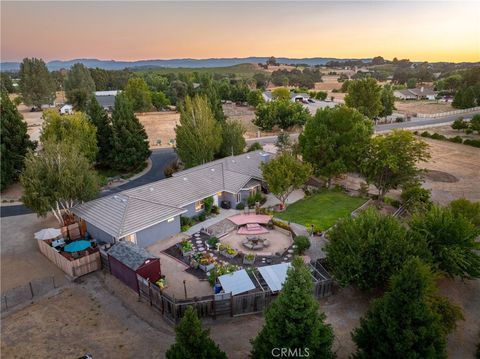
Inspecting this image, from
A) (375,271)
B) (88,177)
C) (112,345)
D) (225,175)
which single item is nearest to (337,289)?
(375,271)

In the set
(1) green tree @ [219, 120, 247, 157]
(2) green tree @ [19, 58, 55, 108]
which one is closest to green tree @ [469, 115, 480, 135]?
(1) green tree @ [219, 120, 247, 157]

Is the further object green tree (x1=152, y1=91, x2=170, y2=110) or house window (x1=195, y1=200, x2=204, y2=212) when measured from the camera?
green tree (x1=152, y1=91, x2=170, y2=110)

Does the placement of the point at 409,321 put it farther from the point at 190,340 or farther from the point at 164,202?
the point at 164,202

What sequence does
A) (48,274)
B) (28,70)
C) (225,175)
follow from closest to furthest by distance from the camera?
(48,274) < (225,175) < (28,70)

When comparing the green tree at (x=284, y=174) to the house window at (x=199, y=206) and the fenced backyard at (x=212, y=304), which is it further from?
the fenced backyard at (x=212, y=304)

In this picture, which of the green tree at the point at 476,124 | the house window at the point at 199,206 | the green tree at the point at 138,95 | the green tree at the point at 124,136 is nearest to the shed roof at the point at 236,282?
the house window at the point at 199,206

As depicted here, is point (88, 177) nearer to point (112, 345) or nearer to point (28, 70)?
point (112, 345)

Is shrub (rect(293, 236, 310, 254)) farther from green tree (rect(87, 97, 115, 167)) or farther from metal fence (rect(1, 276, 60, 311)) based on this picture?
green tree (rect(87, 97, 115, 167))
